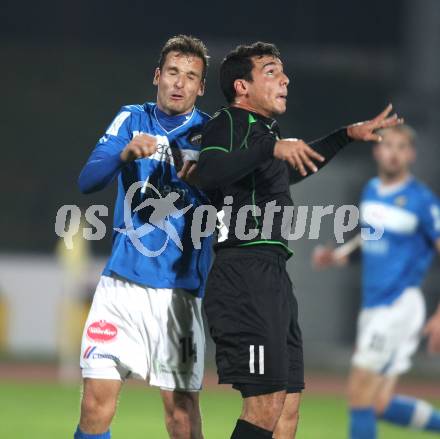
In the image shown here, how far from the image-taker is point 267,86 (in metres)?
5.14

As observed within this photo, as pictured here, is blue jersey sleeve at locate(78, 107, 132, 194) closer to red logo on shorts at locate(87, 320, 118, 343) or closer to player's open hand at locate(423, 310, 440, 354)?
red logo on shorts at locate(87, 320, 118, 343)

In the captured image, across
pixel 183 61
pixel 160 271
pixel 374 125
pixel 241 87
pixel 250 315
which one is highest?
pixel 183 61

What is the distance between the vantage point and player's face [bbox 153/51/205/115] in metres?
5.29

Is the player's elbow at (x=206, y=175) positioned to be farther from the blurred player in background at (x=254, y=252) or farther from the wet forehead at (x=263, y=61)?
the wet forehead at (x=263, y=61)

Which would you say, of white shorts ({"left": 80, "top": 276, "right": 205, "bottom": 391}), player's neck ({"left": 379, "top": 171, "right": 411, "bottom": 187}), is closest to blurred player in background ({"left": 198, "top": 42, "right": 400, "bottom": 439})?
white shorts ({"left": 80, "top": 276, "right": 205, "bottom": 391})

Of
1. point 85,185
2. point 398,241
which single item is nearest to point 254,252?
point 85,185

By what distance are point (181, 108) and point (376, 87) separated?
52.3ft

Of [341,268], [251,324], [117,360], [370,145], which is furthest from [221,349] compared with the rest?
[370,145]

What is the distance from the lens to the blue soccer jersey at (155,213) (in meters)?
5.29

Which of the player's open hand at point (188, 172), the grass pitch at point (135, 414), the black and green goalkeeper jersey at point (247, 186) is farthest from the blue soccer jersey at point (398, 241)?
the player's open hand at point (188, 172)

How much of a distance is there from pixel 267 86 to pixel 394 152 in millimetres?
2920

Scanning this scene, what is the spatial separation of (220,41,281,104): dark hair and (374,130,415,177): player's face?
109 inches

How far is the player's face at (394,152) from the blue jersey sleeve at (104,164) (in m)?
3.08

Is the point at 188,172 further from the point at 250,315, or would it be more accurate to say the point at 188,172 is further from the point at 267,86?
the point at 250,315
